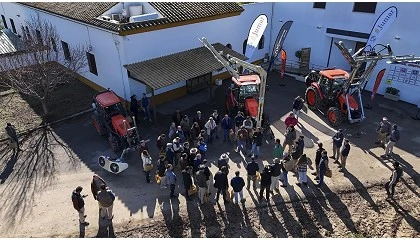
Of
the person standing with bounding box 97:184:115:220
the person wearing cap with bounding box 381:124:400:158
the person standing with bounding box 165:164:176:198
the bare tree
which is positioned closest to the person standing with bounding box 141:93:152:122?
the bare tree

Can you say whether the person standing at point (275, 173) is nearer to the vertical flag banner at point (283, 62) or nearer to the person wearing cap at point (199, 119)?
the person wearing cap at point (199, 119)

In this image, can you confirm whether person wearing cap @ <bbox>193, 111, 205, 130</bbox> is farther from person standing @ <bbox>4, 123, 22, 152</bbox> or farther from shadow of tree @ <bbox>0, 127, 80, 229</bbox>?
person standing @ <bbox>4, 123, 22, 152</bbox>

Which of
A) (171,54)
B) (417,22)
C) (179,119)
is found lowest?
(179,119)

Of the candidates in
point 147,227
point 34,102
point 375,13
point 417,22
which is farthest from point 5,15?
point 417,22

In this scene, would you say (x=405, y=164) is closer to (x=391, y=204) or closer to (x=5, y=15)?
(x=391, y=204)

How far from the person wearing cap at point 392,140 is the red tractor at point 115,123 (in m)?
9.80

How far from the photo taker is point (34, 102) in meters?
17.7

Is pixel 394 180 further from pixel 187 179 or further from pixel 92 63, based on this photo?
pixel 92 63

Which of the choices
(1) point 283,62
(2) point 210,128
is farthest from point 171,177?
(1) point 283,62

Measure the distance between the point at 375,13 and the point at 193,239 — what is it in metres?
14.9

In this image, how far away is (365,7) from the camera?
691 inches

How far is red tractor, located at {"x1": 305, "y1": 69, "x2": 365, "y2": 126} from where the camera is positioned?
49.3 ft

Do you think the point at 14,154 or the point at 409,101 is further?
the point at 409,101

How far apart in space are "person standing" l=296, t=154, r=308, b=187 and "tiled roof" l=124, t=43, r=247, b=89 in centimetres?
672
